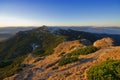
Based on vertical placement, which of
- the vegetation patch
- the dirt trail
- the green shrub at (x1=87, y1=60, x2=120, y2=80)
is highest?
the green shrub at (x1=87, y1=60, x2=120, y2=80)

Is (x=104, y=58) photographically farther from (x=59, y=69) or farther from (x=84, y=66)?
(x=59, y=69)

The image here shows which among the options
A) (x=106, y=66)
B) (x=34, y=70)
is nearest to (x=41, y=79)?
(x=34, y=70)

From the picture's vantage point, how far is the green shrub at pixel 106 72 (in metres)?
17.7

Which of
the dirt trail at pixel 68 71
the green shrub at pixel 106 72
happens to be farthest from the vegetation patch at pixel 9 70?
the green shrub at pixel 106 72

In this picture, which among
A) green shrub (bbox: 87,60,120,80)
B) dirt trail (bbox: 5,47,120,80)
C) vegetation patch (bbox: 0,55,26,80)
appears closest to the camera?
green shrub (bbox: 87,60,120,80)

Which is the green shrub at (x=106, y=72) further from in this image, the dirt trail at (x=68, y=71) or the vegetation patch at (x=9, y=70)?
Result: the vegetation patch at (x=9, y=70)

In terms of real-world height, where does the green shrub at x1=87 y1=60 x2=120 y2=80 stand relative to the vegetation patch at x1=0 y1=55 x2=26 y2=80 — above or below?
above

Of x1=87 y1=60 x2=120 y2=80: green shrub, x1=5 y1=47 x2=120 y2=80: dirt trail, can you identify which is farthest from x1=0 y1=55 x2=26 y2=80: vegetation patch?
x1=87 y1=60 x2=120 y2=80: green shrub

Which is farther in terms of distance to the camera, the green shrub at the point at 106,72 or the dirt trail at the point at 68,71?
the dirt trail at the point at 68,71

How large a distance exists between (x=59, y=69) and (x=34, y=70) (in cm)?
423

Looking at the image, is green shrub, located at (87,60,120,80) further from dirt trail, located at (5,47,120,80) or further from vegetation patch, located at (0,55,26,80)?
vegetation patch, located at (0,55,26,80)

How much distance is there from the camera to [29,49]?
174 meters

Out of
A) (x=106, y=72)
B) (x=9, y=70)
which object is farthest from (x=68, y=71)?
(x=9, y=70)

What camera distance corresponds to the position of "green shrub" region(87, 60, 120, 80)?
1769 cm
